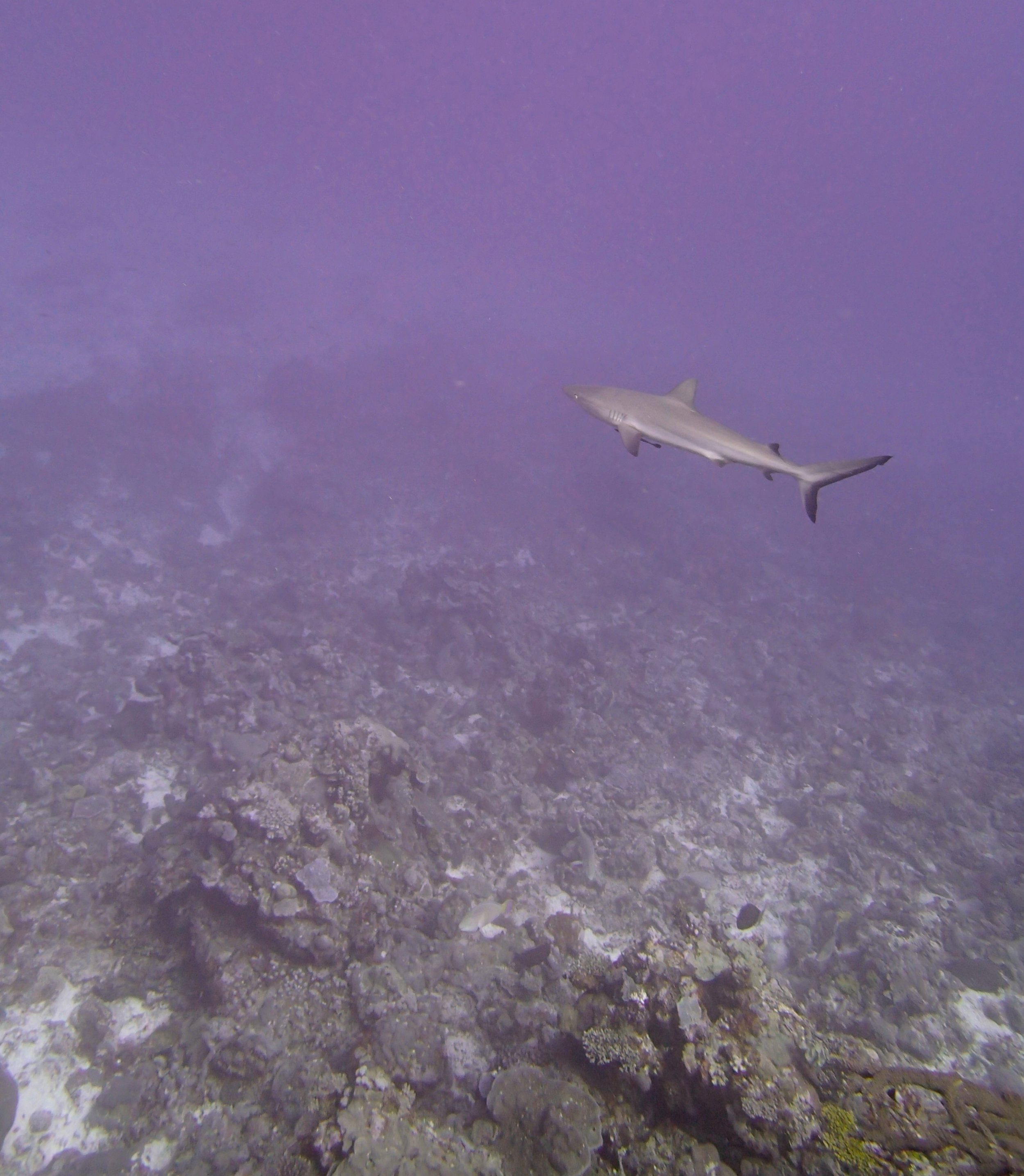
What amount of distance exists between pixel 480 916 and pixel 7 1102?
496 cm

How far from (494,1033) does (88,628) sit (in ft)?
46.4

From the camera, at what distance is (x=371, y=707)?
12266 millimetres

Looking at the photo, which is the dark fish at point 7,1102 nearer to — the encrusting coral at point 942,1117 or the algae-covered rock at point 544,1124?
the algae-covered rock at point 544,1124

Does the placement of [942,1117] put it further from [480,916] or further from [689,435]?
[689,435]

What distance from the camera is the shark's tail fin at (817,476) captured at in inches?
251

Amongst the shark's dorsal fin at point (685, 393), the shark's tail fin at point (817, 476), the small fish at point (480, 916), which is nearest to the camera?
the shark's tail fin at point (817, 476)

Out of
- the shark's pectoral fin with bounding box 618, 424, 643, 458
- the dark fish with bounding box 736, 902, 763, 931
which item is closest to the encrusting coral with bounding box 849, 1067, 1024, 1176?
the dark fish with bounding box 736, 902, 763, 931

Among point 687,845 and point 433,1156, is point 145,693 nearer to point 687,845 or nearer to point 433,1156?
point 433,1156

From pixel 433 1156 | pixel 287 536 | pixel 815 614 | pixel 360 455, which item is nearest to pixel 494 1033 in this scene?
pixel 433 1156

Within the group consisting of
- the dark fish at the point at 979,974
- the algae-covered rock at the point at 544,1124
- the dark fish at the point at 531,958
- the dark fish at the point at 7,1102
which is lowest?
the dark fish at the point at 7,1102

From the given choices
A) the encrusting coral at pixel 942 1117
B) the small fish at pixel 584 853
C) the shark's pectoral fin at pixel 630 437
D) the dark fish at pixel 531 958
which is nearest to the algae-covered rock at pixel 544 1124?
the encrusting coral at pixel 942 1117

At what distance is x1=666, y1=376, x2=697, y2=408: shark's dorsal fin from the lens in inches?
308

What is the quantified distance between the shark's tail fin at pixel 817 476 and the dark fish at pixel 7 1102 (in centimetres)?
1016

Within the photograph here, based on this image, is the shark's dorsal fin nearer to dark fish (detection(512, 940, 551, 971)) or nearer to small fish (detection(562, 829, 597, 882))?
small fish (detection(562, 829, 597, 882))
